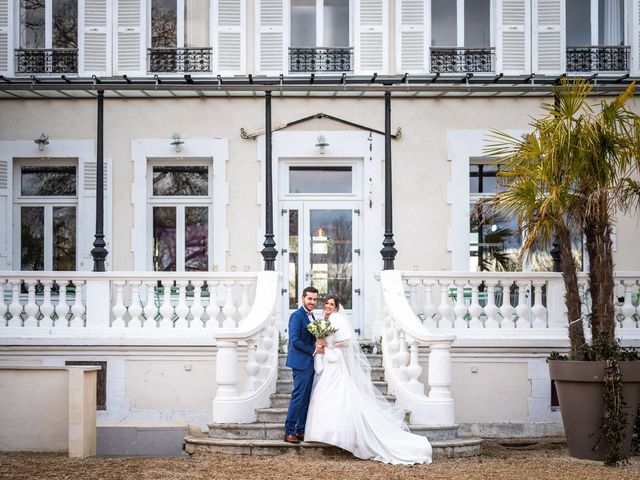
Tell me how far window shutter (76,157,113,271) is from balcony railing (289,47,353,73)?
9.58ft

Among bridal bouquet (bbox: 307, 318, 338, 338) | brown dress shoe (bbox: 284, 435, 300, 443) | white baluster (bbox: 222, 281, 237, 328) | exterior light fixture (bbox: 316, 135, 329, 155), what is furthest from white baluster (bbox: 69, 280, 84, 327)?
exterior light fixture (bbox: 316, 135, 329, 155)

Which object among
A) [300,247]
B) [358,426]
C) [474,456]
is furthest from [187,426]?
[300,247]

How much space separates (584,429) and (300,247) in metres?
5.76

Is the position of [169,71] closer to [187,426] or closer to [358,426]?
[187,426]

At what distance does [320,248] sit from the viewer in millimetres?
15578

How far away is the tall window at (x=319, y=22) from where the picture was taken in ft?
51.9

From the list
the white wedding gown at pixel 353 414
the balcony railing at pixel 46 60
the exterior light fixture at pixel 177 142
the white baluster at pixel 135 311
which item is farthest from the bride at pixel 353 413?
the balcony railing at pixel 46 60

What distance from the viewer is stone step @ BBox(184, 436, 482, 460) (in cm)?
1067

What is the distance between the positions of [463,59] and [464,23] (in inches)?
21.7

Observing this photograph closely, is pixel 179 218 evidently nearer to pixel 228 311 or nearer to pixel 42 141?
pixel 42 141

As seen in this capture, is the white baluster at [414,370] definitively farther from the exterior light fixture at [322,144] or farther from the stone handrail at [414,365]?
the exterior light fixture at [322,144]

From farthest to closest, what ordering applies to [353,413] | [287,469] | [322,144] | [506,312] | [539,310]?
[322,144]
[539,310]
[506,312]
[353,413]
[287,469]

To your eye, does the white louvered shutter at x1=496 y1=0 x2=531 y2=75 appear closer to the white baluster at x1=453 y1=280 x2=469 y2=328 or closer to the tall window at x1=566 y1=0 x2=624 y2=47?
the tall window at x1=566 y1=0 x2=624 y2=47

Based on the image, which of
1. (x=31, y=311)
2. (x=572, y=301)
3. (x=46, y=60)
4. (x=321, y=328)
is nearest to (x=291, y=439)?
(x=321, y=328)
